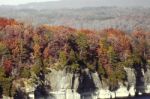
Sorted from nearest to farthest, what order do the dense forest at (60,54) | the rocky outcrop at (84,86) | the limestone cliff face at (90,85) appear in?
1. the dense forest at (60,54)
2. the rocky outcrop at (84,86)
3. the limestone cliff face at (90,85)

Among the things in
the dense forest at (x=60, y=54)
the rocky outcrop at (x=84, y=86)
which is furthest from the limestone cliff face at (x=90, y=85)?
the dense forest at (x=60, y=54)

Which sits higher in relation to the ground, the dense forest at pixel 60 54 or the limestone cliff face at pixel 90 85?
the dense forest at pixel 60 54

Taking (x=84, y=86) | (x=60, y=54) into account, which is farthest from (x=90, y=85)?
(x=60, y=54)

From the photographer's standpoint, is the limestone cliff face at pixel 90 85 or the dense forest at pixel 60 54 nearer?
the dense forest at pixel 60 54

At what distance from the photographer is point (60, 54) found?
94.9m

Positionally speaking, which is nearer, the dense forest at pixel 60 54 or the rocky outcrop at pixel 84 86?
the dense forest at pixel 60 54

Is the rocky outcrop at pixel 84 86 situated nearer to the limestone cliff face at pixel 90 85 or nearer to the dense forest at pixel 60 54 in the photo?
the limestone cliff face at pixel 90 85

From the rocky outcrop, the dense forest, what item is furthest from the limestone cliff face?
the dense forest

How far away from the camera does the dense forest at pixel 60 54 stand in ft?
292

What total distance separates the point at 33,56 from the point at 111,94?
15.7 m

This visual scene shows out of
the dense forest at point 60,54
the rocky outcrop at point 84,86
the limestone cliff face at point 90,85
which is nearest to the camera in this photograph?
the dense forest at point 60,54

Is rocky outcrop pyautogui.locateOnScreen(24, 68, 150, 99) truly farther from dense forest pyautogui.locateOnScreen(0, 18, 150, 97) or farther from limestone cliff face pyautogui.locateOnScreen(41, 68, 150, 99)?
dense forest pyautogui.locateOnScreen(0, 18, 150, 97)

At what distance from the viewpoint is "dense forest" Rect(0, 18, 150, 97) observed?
89.1 meters

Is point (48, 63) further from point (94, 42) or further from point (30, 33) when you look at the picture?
point (94, 42)
